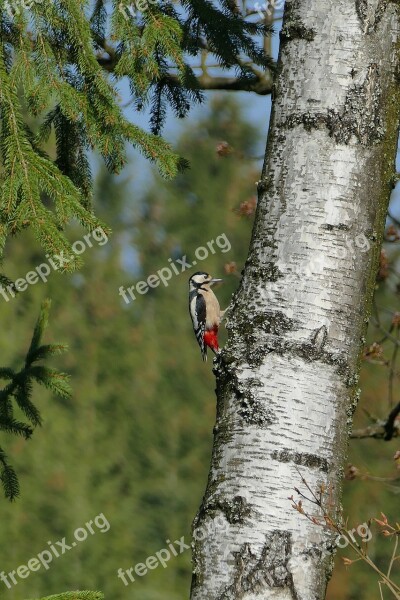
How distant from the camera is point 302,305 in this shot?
2312 mm

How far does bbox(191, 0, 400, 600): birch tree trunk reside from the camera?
2.15 metres

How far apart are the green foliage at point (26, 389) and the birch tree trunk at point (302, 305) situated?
5.65 feet

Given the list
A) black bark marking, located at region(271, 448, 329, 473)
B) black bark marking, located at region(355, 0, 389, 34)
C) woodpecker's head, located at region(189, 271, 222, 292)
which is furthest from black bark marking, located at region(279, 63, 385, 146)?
woodpecker's head, located at region(189, 271, 222, 292)

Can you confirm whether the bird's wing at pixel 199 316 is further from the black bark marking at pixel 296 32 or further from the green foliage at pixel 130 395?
the green foliage at pixel 130 395

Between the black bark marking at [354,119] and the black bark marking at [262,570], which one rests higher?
the black bark marking at [354,119]

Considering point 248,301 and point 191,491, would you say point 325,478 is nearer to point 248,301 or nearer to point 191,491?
point 248,301

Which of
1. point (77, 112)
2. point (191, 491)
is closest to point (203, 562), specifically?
point (77, 112)

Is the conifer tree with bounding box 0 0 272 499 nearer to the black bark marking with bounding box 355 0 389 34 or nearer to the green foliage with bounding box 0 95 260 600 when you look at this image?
the black bark marking with bounding box 355 0 389 34

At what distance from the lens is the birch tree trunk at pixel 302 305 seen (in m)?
2.15

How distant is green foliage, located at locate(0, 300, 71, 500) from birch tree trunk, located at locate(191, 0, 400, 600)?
1.72m

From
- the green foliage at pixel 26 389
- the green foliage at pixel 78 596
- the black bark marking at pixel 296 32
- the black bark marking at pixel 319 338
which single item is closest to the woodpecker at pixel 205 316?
the green foliage at pixel 26 389

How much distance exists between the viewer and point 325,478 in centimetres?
221

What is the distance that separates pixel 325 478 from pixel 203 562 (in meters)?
0.36

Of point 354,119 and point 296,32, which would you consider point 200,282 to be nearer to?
point 296,32
